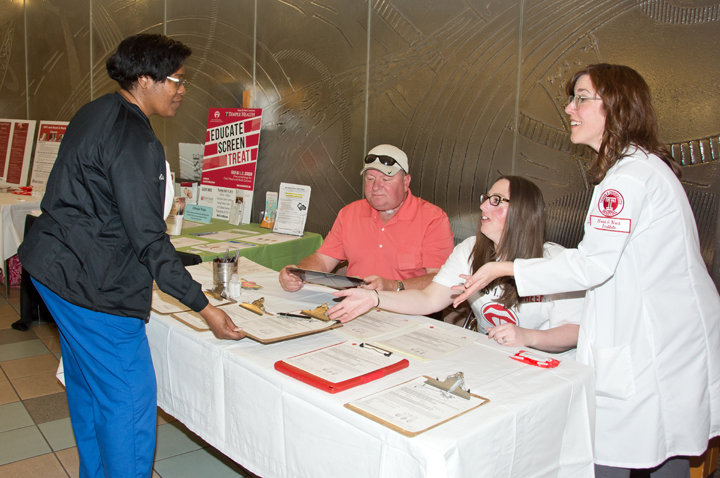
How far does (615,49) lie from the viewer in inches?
96.4

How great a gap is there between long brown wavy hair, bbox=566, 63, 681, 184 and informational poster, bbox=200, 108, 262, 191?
313 cm

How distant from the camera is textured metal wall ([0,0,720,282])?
7.52 ft

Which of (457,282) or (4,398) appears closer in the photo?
(457,282)

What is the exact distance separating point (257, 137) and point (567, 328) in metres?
3.07

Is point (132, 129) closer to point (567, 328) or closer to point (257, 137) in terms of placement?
point (567, 328)

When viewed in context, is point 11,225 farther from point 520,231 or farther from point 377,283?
point 520,231

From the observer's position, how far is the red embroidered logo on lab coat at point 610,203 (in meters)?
1.40

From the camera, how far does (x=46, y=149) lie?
6043 mm

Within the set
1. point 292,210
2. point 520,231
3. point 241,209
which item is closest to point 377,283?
point 520,231

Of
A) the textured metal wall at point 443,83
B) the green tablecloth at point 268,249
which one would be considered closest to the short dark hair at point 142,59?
the green tablecloth at point 268,249

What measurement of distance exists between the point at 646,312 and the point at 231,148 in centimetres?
358

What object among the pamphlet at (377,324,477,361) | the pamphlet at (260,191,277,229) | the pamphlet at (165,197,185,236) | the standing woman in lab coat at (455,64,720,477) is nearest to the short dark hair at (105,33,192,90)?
the pamphlet at (377,324,477,361)

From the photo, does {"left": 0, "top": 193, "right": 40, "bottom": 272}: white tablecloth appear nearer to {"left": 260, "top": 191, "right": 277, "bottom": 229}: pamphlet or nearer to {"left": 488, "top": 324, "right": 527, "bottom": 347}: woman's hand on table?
{"left": 260, "top": 191, "right": 277, "bottom": 229}: pamphlet

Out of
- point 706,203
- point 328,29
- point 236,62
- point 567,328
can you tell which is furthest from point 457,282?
point 236,62
